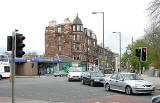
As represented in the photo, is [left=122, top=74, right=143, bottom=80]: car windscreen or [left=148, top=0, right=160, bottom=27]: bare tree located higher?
[left=148, top=0, right=160, bottom=27]: bare tree

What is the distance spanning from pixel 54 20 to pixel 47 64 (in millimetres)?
15573

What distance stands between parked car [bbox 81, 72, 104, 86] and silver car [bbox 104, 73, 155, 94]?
428 centimetres

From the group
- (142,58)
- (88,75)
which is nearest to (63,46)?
(88,75)

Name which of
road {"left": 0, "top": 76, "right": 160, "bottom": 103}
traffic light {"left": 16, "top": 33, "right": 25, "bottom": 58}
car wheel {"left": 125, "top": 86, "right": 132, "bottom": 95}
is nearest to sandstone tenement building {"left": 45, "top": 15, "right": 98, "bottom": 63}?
road {"left": 0, "top": 76, "right": 160, "bottom": 103}

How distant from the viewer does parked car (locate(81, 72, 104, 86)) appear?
79.2 ft

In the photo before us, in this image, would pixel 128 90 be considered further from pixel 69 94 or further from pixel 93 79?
pixel 93 79

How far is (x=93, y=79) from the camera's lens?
24.3 m

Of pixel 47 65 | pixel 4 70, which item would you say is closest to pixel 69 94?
pixel 4 70

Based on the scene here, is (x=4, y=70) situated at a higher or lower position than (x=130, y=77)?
lower

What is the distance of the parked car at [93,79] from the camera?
24.1 meters

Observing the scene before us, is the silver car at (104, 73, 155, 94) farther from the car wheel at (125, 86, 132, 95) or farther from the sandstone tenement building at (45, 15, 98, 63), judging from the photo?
the sandstone tenement building at (45, 15, 98, 63)

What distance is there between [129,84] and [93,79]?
7.56 m

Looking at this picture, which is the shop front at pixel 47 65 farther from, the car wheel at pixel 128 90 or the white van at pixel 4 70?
the car wheel at pixel 128 90

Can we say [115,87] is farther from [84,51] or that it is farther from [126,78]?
[84,51]
